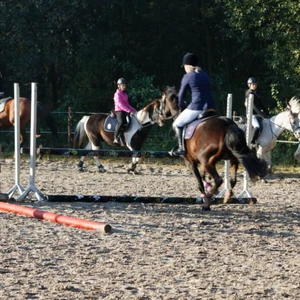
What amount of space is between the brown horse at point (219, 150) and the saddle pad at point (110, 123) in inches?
293

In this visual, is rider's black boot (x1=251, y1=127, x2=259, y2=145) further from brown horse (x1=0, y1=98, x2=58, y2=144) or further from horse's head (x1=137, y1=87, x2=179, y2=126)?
brown horse (x1=0, y1=98, x2=58, y2=144)

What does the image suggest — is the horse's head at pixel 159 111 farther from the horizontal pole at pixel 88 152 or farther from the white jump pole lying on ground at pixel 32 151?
the white jump pole lying on ground at pixel 32 151

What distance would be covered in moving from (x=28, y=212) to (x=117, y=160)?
467 inches

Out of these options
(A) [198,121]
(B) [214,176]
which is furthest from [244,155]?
(A) [198,121]

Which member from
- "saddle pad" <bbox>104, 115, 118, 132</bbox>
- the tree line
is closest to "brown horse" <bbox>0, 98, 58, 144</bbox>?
"saddle pad" <bbox>104, 115, 118, 132</bbox>

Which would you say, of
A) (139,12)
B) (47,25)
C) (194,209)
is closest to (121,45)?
(139,12)

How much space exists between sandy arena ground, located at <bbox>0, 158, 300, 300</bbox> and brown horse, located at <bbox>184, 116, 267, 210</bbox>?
0.54m

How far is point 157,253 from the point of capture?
8523mm

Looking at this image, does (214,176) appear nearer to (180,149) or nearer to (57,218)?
(180,149)

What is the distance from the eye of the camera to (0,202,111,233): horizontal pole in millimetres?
9367

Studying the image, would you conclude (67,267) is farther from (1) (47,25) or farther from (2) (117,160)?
(1) (47,25)

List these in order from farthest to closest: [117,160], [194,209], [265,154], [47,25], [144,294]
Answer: [47,25] → [117,160] → [265,154] → [194,209] → [144,294]

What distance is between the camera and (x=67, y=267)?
7684 millimetres

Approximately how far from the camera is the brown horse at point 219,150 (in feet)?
36.3
